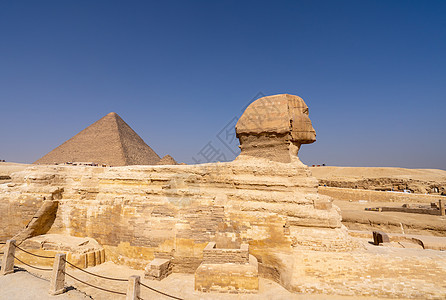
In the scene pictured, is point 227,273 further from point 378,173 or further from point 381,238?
point 378,173

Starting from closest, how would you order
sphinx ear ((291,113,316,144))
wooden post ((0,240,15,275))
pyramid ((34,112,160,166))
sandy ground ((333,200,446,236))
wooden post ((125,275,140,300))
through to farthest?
wooden post ((125,275,140,300))
wooden post ((0,240,15,275))
sphinx ear ((291,113,316,144))
sandy ground ((333,200,446,236))
pyramid ((34,112,160,166))

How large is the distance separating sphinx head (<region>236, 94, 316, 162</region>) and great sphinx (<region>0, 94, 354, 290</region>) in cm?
3

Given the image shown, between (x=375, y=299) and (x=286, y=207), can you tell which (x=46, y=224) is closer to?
(x=286, y=207)

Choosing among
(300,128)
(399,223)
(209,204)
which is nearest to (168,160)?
(209,204)

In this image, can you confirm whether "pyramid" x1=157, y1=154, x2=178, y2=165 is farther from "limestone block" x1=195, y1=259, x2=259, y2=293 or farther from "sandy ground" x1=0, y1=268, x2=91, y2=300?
"limestone block" x1=195, y1=259, x2=259, y2=293

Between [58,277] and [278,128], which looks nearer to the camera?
[58,277]

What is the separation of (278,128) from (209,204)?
2.98m

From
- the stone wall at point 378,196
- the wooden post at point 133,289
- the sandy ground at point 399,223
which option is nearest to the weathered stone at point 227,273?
the wooden post at point 133,289

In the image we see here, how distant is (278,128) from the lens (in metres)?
7.30

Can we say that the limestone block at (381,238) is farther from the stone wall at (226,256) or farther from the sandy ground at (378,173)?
the sandy ground at (378,173)

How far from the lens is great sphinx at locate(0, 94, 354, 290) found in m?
6.13

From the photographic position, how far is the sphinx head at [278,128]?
287 inches

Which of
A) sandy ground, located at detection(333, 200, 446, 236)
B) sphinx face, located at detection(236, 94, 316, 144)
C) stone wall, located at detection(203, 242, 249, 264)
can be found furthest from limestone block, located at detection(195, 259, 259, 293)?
sandy ground, located at detection(333, 200, 446, 236)

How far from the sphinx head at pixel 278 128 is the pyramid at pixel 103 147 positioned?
33.7ft
